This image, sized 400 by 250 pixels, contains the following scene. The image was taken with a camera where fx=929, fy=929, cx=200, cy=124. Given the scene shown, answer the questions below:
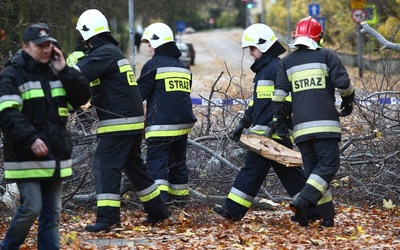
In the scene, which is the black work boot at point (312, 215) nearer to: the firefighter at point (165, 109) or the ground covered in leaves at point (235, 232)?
the ground covered in leaves at point (235, 232)

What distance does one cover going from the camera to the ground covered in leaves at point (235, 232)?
762 centimetres

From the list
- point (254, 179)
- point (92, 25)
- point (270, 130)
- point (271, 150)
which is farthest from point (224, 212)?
point (92, 25)

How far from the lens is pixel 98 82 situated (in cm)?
832

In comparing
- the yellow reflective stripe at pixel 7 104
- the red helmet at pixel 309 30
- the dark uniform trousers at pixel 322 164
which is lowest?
the dark uniform trousers at pixel 322 164

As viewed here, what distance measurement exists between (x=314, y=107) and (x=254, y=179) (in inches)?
39.5

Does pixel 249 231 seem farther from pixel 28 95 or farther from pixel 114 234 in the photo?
pixel 28 95

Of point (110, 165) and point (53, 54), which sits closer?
point (53, 54)

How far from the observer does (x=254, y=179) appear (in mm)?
8914

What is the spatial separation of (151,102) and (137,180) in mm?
1240

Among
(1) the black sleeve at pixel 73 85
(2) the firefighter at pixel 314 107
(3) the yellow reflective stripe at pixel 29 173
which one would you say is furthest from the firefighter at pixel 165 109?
(3) the yellow reflective stripe at pixel 29 173

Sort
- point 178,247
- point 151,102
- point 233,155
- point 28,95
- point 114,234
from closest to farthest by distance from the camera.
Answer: point 28,95 < point 178,247 < point 114,234 < point 151,102 < point 233,155

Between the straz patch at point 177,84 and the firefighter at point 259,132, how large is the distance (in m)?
0.80

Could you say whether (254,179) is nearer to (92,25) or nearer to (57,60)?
(92,25)

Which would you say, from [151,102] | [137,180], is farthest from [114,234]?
[151,102]
